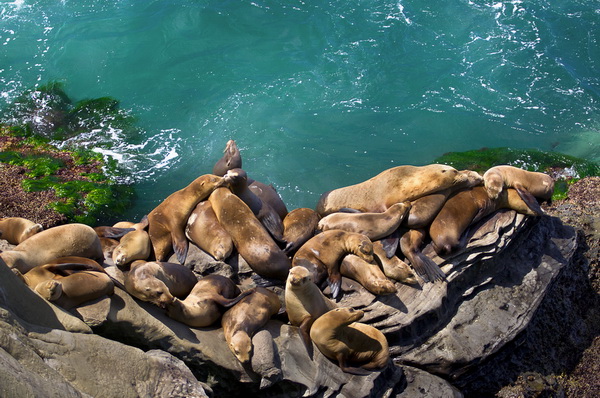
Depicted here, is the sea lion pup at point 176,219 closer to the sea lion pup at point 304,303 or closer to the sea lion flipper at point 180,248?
the sea lion flipper at point 180,248

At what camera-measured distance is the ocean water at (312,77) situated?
13227 millimetres

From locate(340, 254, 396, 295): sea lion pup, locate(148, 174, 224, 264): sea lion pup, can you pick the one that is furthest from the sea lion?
locate(340, 254, 396, 295): sea lion pup

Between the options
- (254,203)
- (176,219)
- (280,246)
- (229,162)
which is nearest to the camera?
(280,246)

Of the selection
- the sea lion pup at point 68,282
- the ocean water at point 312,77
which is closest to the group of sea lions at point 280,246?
the sea lion pup at point 68,282

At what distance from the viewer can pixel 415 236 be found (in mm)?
7047

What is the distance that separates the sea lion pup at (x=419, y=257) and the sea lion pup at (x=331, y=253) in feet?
1.73

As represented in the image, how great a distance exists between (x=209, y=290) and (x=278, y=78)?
32.7ft

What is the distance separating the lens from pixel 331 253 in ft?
22.2

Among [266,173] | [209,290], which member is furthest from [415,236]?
[266,173]

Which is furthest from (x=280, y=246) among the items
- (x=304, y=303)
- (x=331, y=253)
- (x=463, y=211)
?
(x=463, y=211)

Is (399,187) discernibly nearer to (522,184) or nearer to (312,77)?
(522,184)

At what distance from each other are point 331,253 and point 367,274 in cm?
51

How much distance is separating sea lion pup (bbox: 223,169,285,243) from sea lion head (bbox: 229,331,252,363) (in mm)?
1737

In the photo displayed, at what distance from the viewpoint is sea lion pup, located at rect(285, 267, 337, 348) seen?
19.6 ft
